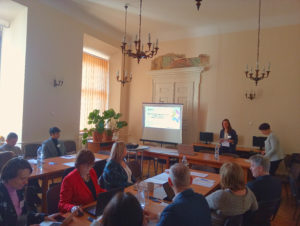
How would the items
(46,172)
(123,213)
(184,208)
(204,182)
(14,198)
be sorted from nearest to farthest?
(123,213) < (184,208) < (14,198) < (204,182) < (46,172)

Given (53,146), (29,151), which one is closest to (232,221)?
(53,146)

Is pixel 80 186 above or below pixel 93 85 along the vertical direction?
below

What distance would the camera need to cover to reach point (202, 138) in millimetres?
6785

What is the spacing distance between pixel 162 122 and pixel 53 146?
11.9ft

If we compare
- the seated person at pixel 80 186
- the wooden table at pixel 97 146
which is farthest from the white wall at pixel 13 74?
the seated person at pixel 80 186

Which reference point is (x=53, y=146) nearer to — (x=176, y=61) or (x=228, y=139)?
(x=228, y=139)

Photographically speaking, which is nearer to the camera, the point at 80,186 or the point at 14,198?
→ the point at 14,198

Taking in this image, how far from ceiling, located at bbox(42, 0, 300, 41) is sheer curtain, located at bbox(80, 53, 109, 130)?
1.21 meters

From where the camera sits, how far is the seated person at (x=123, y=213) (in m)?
1.01

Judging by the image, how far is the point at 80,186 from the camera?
2199 millimetres

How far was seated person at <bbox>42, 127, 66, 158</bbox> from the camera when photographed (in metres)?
4.30

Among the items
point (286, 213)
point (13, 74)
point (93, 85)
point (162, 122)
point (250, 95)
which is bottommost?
point (286, 213)

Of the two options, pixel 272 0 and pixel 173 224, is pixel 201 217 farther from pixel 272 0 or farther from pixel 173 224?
pixel 272 0

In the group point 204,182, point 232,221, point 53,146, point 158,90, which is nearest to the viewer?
point 232,221
